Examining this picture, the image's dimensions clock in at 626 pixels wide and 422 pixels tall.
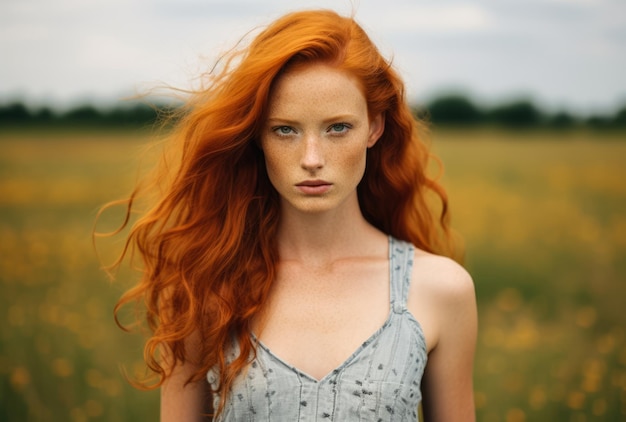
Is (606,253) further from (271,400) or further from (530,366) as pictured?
(271,400)

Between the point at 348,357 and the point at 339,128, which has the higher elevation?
the point at 339,128

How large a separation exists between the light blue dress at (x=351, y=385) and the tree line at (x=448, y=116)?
3315mm

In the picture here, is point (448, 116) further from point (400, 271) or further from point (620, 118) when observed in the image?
point (400, 271)

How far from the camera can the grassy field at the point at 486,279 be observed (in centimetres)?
378

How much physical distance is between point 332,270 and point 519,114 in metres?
7.62

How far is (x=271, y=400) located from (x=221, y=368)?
192mm

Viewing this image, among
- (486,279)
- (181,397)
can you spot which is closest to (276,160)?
(181,397)

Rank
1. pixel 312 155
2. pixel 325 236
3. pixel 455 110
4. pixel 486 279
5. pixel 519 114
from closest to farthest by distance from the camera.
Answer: pixel 312 155, pixel 325 236, pixel 486 279, pixel 519 114, pixel 455 110

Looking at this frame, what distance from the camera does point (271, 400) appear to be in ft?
6.75

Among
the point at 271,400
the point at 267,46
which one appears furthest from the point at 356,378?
the point at 267,46

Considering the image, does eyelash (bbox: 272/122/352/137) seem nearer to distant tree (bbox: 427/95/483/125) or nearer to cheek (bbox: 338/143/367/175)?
cheek (bbox: 338/143/367/175)

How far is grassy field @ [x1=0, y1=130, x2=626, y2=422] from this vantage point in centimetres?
378

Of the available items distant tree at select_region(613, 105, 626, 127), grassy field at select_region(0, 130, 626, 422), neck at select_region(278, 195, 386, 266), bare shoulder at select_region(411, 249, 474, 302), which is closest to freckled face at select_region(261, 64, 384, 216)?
neck at select_region(278, 195, 386, 266)

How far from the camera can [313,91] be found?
202 cm
